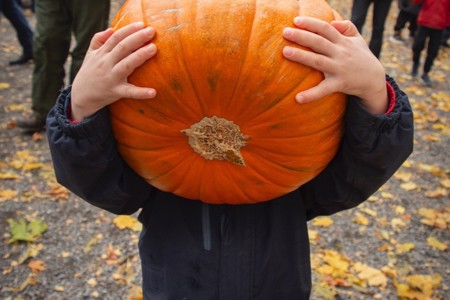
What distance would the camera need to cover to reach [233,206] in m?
1.68

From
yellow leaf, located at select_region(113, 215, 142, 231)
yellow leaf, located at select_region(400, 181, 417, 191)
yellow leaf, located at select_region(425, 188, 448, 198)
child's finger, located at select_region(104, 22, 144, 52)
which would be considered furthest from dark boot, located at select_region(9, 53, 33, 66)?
child's finger, located at select_region(104, 22, 144, 52)

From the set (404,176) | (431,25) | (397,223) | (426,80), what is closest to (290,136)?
(397,223)

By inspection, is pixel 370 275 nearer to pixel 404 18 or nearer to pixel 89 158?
pixel 89 158

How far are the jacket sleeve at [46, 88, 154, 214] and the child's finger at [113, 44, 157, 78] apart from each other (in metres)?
0.18

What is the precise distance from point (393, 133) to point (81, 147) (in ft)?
3.02

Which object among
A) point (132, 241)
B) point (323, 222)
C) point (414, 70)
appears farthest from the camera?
point (414, 70)

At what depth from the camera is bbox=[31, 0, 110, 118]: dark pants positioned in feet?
14.2

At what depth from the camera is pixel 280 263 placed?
5.57ft

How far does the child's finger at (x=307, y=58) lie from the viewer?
3.86ft

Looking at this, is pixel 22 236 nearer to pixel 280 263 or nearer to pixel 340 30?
pixel 280 263

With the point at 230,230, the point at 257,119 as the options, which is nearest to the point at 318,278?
the point at 230,230

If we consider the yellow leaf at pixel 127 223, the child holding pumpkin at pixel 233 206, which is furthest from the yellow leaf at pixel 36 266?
the child holding pumpkin at pixel 233 206

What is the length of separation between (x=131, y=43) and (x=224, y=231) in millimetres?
770

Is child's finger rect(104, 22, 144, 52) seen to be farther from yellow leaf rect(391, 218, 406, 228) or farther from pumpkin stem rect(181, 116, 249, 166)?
yellow leaf rect(391, 218, 406, 228)
